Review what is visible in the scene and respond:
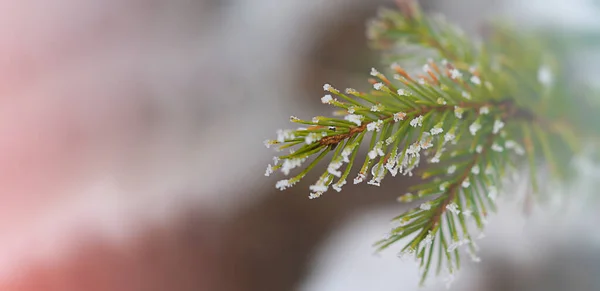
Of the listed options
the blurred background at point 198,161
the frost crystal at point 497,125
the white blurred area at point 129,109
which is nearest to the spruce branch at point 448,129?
the frost crystal at point 497,125

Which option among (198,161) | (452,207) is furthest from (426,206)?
(198,161)

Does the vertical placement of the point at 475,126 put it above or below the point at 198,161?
below

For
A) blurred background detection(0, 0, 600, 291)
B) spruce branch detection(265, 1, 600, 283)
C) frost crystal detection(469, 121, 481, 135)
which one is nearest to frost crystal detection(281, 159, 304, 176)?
spruce branch detection(265, 1, 600, 283)

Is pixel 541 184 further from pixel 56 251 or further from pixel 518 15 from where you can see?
pixel 56 251

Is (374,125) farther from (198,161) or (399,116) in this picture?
(198,161)

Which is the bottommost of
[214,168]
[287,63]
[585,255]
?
[585,255]

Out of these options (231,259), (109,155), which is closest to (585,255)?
(231,259)
